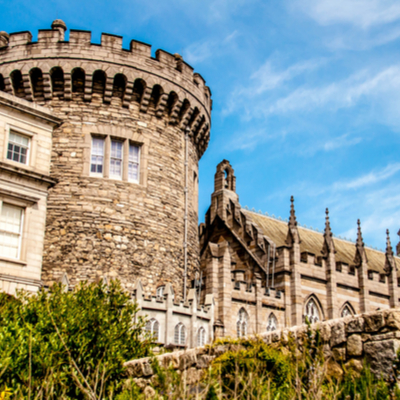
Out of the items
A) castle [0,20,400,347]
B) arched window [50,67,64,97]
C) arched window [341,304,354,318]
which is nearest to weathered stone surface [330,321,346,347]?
castle [0,20,400,347]

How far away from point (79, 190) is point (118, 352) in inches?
484

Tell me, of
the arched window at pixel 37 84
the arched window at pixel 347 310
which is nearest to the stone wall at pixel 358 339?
the arched window at pixel 37 84

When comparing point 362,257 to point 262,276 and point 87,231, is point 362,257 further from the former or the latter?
point 87,231

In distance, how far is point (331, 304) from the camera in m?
30.5

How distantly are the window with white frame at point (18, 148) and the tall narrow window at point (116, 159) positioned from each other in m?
4.43

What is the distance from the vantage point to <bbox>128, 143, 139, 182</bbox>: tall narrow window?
23.5 m

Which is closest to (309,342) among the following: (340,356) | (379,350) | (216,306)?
(340,356)

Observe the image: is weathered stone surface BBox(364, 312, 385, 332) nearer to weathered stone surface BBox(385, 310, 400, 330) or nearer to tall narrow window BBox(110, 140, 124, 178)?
weathered stone surface BBox(385, 310, 400, 330)

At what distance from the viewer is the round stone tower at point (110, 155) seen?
21.7 m

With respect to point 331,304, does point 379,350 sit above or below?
below

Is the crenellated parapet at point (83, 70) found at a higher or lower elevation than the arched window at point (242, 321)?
higher

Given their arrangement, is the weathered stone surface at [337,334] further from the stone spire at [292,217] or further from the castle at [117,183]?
the stone spire at [292,217]

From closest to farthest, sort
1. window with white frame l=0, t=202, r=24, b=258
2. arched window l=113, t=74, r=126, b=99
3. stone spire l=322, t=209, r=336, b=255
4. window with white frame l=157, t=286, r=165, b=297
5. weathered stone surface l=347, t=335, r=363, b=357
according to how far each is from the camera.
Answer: weathered stone surface l=347, t=335, r=363, b=357 < window with white frame l=0, t=202, r=24, b=258 < window with white frame l=157, t=286, r=165, b=297 < arched window l=113, t=74, r=126, b=99 < stone spire l=322, t=209, r=336, b=255

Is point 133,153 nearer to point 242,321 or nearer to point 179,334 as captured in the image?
point 179,334
